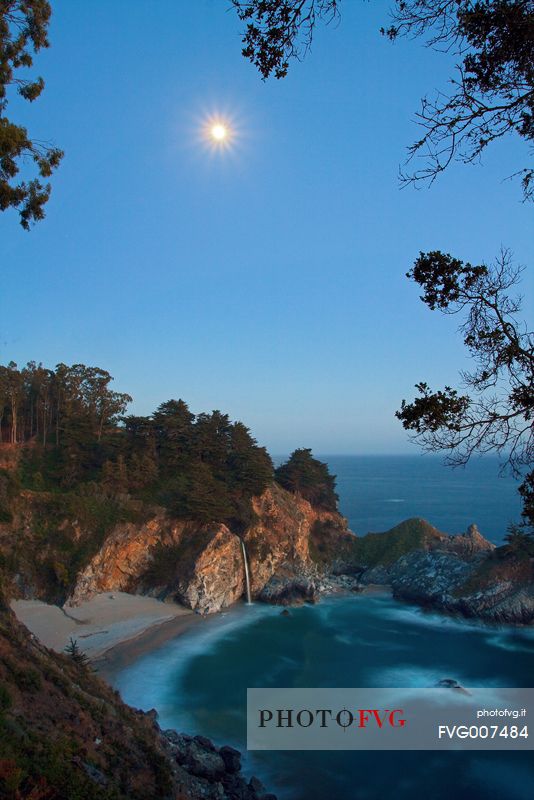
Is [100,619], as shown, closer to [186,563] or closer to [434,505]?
[186,563]

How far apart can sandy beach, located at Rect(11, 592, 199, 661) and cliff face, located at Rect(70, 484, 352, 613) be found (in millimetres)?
921

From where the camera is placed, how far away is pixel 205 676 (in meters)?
21.9

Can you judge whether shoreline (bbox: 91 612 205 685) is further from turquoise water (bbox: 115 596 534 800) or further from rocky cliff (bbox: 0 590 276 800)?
rocky cliff (bbox: 0 590 276 800)

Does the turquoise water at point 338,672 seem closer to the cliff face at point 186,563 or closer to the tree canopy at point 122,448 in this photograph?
the cliff face at point 186,563

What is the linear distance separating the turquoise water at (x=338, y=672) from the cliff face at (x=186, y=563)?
7.25ft

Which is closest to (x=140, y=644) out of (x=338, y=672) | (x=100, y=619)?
(x=100, y=619)

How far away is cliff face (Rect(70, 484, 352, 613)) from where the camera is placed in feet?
101

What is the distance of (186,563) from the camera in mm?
31703

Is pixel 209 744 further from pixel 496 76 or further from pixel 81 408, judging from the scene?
pixel 81 408

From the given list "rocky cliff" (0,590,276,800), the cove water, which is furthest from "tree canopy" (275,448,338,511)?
"rocky cliff" (0,590,276,800)

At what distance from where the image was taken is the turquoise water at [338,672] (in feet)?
48.4

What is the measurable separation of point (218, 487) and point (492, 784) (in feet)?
80.4

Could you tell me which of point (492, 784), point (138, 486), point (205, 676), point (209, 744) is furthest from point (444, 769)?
point (138, 486)

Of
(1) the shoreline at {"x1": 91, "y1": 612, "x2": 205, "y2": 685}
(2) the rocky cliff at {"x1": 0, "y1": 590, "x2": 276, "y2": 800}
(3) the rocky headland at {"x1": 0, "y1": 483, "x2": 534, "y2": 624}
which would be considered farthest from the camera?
(3) the rocky headland at {"x1": 0, "y1": 483, "x2": 534, "y2": 624}
